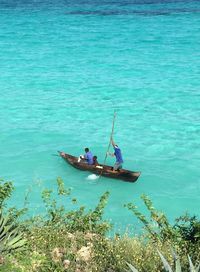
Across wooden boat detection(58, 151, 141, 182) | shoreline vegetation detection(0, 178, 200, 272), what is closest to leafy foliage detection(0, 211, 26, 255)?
shoreline vegetation detection(0, 178, 200, 272)

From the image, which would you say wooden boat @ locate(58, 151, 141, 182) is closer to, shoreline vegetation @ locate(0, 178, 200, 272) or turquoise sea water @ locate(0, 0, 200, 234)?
turquoise sea water @ locate(0, 0, 200, 234)

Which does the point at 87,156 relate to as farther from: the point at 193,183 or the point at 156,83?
the point at 156,83

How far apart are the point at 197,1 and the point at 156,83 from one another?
34.5 m

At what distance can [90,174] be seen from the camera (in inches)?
745

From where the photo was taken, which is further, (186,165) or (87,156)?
(186,165)

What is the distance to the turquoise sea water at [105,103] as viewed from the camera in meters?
18.7

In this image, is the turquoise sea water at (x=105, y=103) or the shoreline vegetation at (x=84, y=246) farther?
the turquoise sea water at (x=105, y=103)

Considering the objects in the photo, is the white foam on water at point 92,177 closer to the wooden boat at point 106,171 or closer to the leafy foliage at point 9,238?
the wooden boat at point 106,171

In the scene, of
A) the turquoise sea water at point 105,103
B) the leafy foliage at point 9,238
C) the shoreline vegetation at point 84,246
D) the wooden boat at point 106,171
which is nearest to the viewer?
the shoreline vegetation at point 84,246

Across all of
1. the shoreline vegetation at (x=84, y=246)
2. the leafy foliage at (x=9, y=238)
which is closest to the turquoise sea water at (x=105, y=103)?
the shoreline vegetation at (x=84, y=246)

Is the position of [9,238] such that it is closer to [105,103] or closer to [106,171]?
[106,171]

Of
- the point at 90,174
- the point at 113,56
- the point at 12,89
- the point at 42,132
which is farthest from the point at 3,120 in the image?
the point at 113,56

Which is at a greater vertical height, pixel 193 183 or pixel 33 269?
pixel 33 269

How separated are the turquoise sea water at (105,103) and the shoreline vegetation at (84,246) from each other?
11.7 ft
